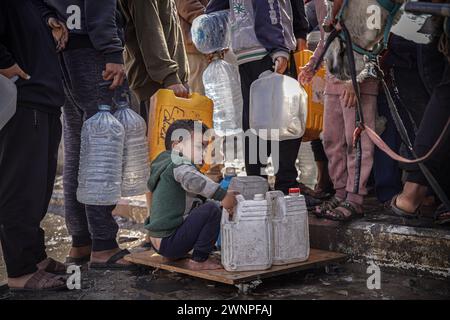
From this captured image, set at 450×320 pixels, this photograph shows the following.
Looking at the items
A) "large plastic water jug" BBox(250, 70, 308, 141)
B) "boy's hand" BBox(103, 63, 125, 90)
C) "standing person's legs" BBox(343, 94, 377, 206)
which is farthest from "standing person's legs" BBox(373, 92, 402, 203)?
"boy's hand" BBox(103, 63, 125, 90)

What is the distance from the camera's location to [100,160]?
369 centimetres

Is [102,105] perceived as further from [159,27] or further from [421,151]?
[421,151]

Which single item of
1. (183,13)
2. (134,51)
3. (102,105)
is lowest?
(102,105)

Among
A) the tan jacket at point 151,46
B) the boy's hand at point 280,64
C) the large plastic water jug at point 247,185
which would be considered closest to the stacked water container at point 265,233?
the large plastic water jug at point 247,185

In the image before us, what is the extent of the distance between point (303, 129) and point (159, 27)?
4.29 ft

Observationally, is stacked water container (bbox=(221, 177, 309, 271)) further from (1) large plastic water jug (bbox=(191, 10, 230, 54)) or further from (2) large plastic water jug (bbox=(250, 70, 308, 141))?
(1) large plastic water jug (bbox=(191, 10, 230, 54))

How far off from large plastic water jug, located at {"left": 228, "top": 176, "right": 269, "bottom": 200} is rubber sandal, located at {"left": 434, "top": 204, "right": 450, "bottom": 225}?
3.90ft

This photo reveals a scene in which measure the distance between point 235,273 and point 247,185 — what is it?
3.01 feet

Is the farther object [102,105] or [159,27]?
[159,27]

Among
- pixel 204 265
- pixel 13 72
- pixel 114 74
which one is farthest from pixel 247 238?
pixel 13 72

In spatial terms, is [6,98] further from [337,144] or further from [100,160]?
[337,144]

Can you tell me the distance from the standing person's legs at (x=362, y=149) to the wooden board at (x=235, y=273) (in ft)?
1.73
